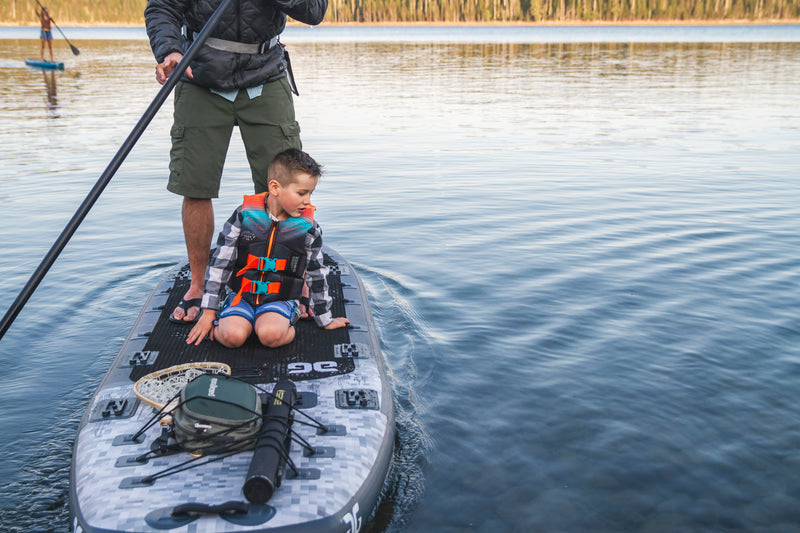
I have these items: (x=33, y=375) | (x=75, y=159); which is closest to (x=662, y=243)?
(x=33, y=375)

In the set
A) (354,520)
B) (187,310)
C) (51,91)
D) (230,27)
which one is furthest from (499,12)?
(354,520)

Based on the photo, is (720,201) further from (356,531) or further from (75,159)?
(75,159)

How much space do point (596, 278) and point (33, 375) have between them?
4.88 meters

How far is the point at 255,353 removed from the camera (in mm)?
4184

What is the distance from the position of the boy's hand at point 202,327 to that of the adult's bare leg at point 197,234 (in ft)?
1.55

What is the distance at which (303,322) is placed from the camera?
4.69 meters

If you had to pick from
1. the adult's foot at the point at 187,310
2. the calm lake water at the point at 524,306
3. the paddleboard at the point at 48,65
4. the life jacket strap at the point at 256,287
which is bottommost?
the calm lake water at the point at 524,306

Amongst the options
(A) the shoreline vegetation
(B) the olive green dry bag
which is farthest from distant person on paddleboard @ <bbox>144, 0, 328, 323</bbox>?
(A) the shoreline vegetation

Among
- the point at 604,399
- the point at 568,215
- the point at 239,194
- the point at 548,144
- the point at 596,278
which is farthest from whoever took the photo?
the point at 548,144

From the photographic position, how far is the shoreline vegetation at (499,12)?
4742 inches

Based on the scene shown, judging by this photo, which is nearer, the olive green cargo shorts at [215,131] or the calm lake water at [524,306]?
the calm lake water at [524,306]

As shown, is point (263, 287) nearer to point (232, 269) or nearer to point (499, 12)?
point (232, 269)

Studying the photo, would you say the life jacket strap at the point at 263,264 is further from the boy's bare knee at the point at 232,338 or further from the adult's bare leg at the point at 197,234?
the adult's bare leg at the point at 197,234

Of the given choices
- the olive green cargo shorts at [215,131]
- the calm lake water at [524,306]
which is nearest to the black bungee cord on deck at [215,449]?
the calm lake water at [524,306]
